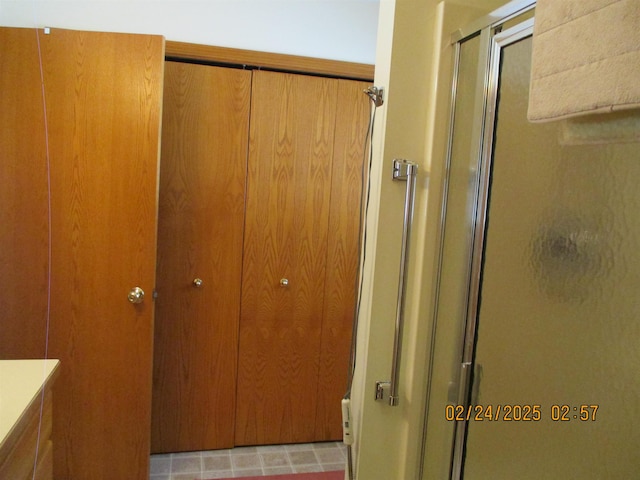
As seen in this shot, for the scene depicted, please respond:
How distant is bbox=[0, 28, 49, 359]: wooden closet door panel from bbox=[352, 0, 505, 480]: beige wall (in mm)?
1287

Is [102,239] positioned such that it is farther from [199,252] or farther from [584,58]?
[584,58]

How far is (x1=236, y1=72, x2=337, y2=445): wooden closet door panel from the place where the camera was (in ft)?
7.28

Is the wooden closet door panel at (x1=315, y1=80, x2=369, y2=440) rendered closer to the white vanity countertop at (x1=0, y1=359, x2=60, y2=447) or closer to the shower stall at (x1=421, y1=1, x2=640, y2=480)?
the shower stall at (x1=421, y1=1, x2=640, y2=480)

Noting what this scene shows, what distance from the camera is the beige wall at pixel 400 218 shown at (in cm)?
125

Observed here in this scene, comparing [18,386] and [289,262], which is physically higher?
[289,262]

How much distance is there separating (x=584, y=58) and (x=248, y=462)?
2.16 m

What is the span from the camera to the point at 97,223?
184cm

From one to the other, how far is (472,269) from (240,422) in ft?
5.23

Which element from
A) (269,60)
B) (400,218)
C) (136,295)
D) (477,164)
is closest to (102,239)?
(136,295)

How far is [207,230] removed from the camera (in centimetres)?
218

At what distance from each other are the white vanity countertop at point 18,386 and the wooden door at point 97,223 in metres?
0.64

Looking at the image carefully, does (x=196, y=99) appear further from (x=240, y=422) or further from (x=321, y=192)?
(x=240, y=422)

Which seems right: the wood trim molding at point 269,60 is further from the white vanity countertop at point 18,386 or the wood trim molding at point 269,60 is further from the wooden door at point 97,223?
the white vanity countertop at point 18,386

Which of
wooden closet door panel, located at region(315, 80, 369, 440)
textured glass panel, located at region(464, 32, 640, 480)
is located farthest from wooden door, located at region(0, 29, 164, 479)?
textured glass panel, located at region(464, 32, 640, 480)
